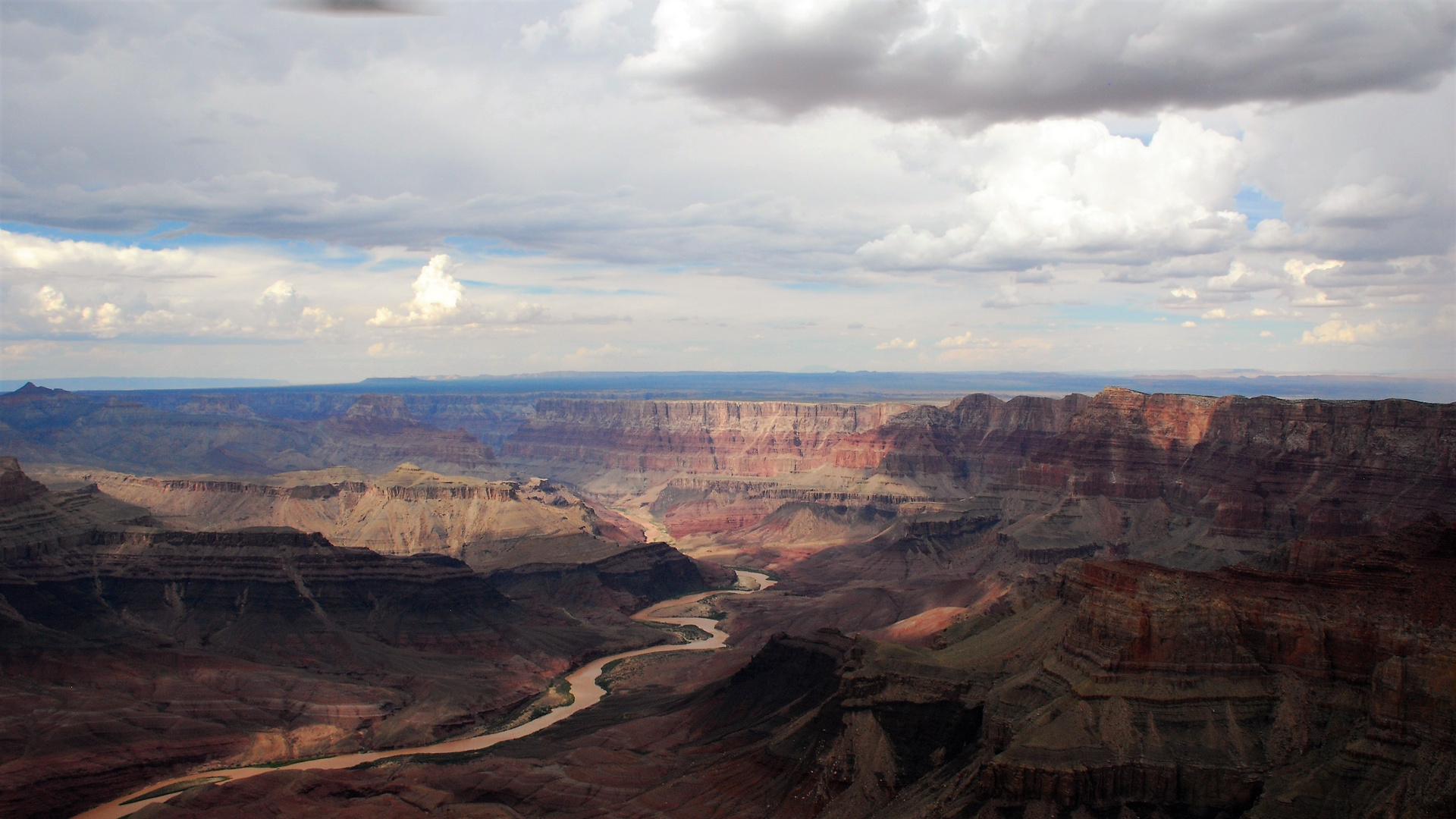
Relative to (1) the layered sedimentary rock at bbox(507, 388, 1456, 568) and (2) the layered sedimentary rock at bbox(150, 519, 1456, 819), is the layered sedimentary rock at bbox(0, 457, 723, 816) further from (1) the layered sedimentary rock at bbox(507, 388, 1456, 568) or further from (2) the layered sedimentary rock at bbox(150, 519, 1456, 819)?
(1) the layered sedimentary rock at bbox(507, 388, 1456, 568)

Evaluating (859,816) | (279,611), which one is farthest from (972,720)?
(279,611)

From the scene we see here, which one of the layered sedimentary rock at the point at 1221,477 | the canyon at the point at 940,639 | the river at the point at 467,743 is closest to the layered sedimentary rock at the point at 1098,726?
the canyon at the point at 940,639

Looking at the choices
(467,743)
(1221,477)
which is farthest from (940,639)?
(1221,477)

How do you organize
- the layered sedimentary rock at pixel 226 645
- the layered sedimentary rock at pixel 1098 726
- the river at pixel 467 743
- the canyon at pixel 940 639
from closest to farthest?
the layered sedimentary rock at pixel 1098 726, the canyon at pixel 940 639, the river at pixel 467 743, the layered sedimentary rock at pixel 226 645

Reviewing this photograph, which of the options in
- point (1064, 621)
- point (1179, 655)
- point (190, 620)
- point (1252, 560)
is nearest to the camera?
point (1179, 655)

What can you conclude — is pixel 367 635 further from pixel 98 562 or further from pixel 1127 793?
pixel 1127 793

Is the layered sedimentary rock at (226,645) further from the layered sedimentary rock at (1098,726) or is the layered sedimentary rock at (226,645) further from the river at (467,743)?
the layered sedimentary rock at (1098,726)

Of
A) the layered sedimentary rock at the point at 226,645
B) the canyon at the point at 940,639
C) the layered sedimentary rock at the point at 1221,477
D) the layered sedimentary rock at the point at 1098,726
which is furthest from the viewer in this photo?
the layered sedimentary rock at the point at 1221,477
